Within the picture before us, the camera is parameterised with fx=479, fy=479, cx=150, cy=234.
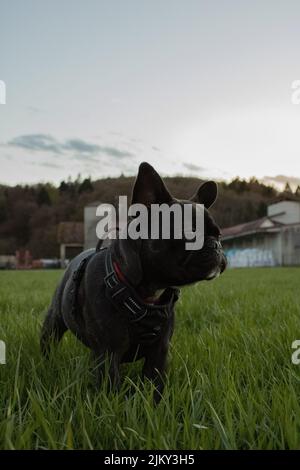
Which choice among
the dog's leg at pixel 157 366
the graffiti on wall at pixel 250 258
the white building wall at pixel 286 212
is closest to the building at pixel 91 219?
the dog's leg at pixel 157 366

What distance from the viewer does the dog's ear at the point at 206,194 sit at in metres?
2.48

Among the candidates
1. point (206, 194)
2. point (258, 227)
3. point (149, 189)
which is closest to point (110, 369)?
point (149, 189)

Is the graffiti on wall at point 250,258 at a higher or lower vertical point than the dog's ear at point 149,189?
lower

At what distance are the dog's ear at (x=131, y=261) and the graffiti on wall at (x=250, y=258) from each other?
38.9m

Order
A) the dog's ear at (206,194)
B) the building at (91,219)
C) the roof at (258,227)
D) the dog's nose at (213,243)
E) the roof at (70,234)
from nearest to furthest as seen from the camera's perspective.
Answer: the dog's nose at (213,243) → the dog's ear at (206,194) → the building at (91,219) → the roof at (258,227) → the roof at (70,234)

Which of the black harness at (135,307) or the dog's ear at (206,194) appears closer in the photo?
the black harness at (135,307)

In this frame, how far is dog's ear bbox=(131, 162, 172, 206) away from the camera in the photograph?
2139 millimetres

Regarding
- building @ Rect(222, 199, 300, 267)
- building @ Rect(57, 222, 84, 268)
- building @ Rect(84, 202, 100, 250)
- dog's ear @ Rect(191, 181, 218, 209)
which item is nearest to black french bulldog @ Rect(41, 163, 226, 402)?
dog's ear @ Rect(191, 181, 218, 209)

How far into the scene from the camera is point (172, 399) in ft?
6.38

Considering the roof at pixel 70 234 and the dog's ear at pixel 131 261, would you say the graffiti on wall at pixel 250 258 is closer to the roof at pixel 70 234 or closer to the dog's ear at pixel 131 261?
the roof at pixel 70 234

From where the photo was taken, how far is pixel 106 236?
2449 millimetres

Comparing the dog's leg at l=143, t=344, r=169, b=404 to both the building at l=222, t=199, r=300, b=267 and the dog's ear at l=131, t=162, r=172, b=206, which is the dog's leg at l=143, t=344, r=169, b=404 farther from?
the building at l=222, t=199, r=300, b=267

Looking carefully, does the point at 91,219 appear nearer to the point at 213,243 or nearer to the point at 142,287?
the point at 142,287
